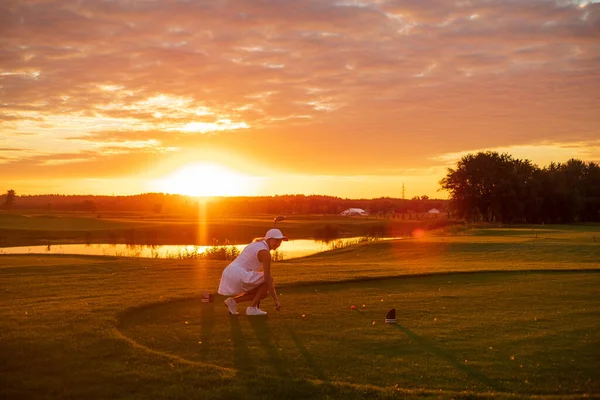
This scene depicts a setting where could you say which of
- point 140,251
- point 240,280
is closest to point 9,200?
point 140,251

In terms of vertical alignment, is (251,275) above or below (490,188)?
below

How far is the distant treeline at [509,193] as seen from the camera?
297 ft

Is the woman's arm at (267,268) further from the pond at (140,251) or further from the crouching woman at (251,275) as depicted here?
the pond at (140,251)

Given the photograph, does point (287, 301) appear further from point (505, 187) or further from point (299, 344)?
point (505, 187)

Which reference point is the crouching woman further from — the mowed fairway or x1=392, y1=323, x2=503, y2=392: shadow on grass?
x1=392, y1=323, x2=503, y2=392: shadow on grass

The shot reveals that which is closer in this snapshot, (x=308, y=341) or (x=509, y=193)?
(x=308, y=341)

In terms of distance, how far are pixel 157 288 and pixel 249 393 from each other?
11571 millimetres

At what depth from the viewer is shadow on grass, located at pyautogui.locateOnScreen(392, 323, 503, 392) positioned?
8.96 metres

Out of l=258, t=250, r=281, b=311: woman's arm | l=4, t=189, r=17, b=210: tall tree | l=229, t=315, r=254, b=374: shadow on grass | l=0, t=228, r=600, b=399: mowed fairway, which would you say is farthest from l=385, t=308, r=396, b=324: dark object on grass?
l=4, t=189, r=17, b=210: tall tree

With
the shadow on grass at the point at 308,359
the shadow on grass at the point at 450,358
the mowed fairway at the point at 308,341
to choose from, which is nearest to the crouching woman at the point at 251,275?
the mowed fairway at the point at 308,341

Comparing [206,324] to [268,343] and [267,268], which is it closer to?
[267,268]

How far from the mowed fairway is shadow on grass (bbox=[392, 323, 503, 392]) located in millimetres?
22

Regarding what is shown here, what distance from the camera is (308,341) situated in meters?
11.6

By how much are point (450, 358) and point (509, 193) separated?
3275 inches
